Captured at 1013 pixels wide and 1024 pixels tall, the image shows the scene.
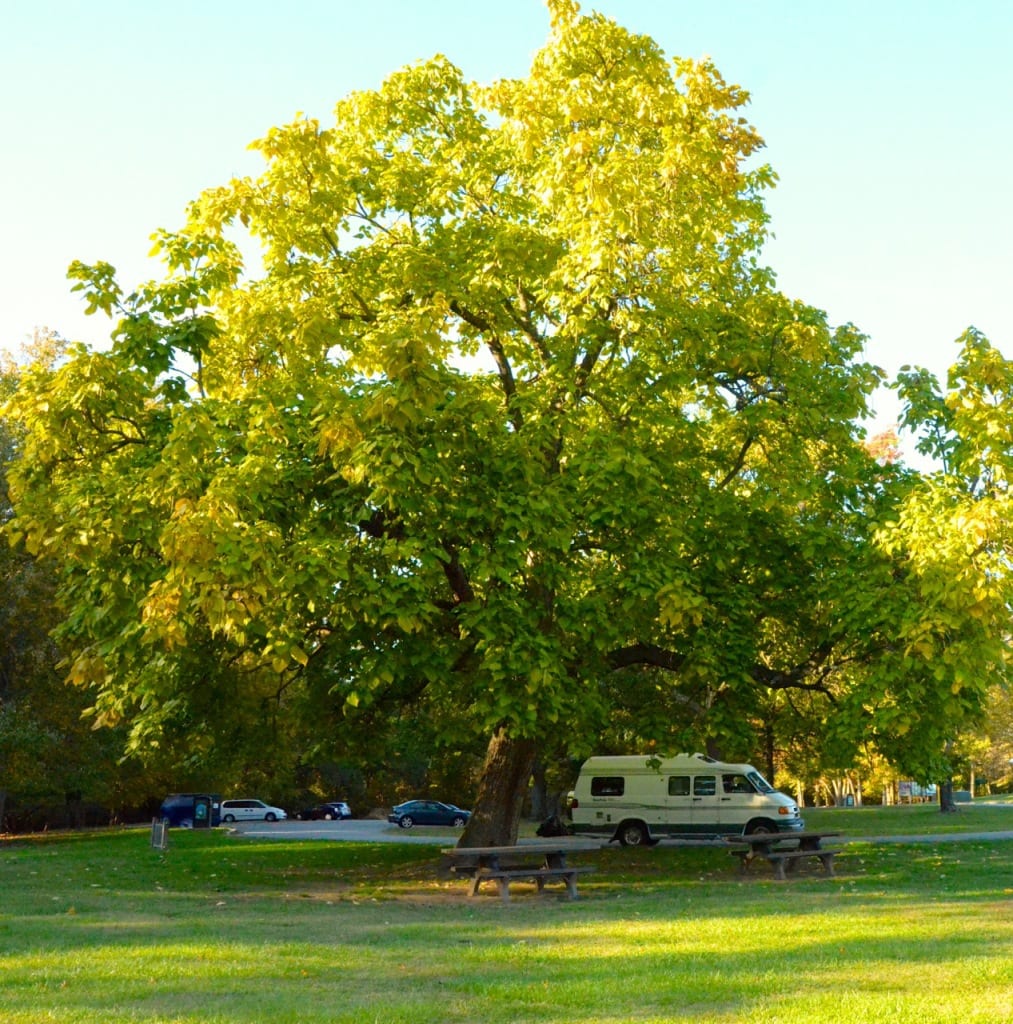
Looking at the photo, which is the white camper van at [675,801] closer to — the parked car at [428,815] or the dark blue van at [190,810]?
the parked car at [428,815]

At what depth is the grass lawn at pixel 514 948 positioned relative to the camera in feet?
27.7

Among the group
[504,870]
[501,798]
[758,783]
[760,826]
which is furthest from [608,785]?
[504,870]

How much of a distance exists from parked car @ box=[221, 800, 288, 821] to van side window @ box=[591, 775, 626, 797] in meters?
33.9

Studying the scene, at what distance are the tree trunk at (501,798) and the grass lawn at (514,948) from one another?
144cm

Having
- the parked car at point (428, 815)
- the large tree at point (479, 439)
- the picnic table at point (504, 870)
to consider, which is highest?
the large tree at point (479, 439)

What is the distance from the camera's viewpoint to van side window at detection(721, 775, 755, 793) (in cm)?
3325

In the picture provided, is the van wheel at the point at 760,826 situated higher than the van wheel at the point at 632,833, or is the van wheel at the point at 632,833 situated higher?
the van wheel at the point at 760,826

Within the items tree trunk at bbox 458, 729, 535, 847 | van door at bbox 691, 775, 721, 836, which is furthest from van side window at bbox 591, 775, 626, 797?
tree trunk at bbox 458, 729, 535, 847

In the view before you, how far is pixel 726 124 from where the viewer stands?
2067 cm

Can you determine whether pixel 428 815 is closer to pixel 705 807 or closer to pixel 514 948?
pixel 705 807

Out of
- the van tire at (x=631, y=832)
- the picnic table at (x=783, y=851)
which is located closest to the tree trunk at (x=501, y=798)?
the picnic table at (x=783, y=851)

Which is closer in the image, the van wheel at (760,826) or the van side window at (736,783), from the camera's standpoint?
the van wheel at (760,826)

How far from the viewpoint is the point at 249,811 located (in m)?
64.0

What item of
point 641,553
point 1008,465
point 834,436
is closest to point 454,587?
point 641,553
